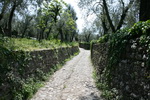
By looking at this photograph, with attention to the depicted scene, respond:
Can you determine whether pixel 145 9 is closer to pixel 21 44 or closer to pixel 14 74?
pixel 14 74

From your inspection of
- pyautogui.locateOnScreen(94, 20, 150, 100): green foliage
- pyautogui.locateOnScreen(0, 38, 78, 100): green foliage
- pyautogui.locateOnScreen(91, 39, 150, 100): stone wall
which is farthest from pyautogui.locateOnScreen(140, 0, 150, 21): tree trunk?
pyautogui.locateOnScreen(0, 38, 78, 100): green foliage

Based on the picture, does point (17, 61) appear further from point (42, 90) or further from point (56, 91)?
point (56, 91)

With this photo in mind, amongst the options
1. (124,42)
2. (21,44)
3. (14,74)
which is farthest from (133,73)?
(21,44)

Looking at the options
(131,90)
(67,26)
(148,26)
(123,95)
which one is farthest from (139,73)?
(67,26)

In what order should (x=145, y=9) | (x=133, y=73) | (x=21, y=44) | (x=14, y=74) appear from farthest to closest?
(x=21, y=44), (x=145, y=9), (x=14, y=74), (x=133, y=73)

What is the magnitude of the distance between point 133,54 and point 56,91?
11.1 feet

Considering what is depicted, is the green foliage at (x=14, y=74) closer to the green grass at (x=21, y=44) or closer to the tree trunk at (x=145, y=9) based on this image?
the green grass at (x=21, y=44)

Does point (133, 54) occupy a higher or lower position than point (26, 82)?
higher

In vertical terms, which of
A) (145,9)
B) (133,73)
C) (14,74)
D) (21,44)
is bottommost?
(14,74)

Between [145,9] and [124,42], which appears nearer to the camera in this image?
[124,42]

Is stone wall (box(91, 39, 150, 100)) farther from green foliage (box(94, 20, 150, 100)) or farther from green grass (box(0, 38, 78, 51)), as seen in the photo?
green grass (box(0, 38, 78, 51))

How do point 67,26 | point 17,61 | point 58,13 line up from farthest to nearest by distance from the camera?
point 67,26
point 58,13
point 17,61

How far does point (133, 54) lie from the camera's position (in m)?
3.79

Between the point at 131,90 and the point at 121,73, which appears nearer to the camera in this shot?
the point at 131,90
